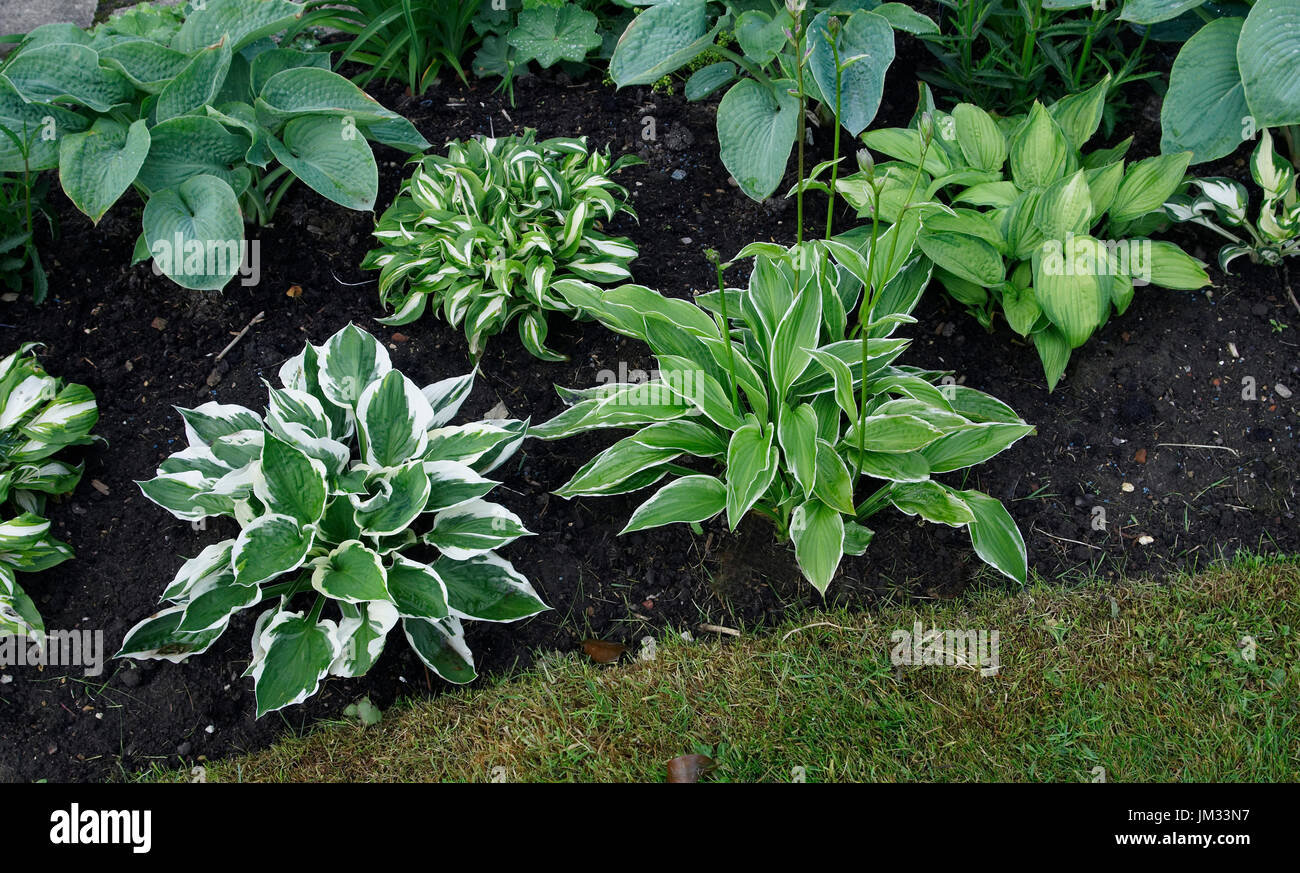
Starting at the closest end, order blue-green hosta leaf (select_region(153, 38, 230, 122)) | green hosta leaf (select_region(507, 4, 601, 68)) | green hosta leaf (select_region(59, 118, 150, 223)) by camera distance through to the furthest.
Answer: green hosta leaf (select_region(59, 118, 150, 223)) → blue-green hosta leaf (select_region(153, 38, 230, 122)) → green hosta leaf (select_region(507, 4, 601, 68))

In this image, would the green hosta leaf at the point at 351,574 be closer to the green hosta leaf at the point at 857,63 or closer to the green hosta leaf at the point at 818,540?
the green hosta leaf at the point at 818,540

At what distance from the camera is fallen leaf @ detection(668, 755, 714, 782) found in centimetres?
241

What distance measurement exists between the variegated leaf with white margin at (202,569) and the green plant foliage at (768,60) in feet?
5.65

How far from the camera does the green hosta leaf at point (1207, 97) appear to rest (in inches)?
117

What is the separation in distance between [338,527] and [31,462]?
0.96m

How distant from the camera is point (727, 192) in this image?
3.48 metres

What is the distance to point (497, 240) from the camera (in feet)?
9.90

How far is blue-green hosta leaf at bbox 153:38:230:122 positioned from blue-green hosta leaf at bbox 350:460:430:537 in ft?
4.41

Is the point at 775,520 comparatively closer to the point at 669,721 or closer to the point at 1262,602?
the point at 669,721

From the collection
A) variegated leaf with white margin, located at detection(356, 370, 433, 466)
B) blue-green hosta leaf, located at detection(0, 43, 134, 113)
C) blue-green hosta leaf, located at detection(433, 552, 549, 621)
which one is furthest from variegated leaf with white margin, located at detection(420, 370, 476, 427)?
blue-green hosta leaf, located at detection(0, 43, 134, 113)

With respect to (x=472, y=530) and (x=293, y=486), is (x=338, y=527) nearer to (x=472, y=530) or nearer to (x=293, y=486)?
(x=293, y=486)

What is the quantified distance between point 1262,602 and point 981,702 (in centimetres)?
81

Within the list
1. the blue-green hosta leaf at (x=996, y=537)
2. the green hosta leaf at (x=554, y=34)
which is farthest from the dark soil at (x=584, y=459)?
the green hosta leaf at (x=554, y=34)

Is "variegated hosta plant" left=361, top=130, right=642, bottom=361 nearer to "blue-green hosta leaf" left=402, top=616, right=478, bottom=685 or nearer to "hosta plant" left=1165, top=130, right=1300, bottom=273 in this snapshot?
"blue-green hosta leaf" left=402, top=616, right=478, bottom=685
